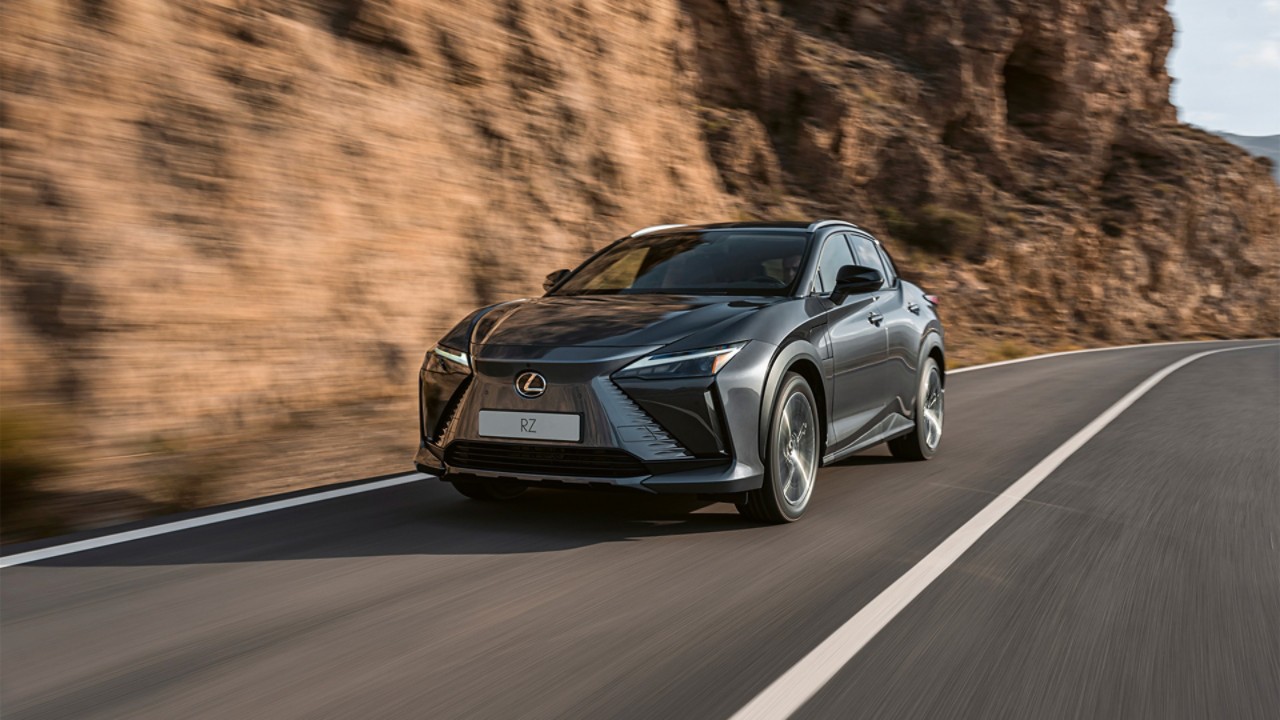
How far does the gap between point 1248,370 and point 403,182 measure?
1217 centimetres

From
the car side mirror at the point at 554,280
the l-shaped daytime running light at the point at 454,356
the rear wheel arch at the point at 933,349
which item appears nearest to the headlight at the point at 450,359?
the l-shaped daytime running light at the point at 454,356

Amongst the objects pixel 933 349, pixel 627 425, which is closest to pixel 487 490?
pixel 627 425

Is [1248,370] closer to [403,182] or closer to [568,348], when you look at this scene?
[403,182]

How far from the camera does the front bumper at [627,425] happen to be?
5195mm

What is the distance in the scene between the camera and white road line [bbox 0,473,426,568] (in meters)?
5.04

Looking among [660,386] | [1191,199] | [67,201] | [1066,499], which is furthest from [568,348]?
[1191,199]

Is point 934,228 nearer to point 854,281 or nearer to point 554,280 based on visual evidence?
point 554,280

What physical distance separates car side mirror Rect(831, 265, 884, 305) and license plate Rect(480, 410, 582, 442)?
76.3 inches

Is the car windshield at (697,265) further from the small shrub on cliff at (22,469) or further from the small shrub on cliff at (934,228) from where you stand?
the small shrub on cliff at (934,228)

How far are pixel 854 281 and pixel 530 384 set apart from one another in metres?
2.07

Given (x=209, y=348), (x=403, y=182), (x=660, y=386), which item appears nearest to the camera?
(x=660, y=386)

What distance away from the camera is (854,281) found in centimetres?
641

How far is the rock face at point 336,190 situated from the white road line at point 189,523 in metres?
0.70

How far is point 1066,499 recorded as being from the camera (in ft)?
21.4
